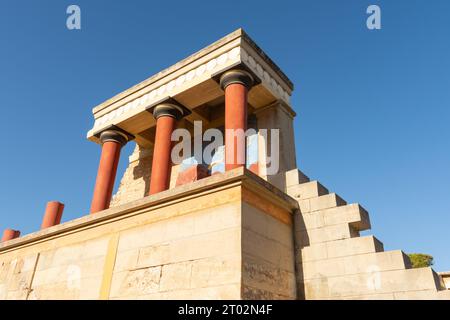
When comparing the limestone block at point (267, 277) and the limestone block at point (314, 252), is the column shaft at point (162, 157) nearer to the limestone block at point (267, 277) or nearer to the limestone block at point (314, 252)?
the limestone block at point (314, 252)

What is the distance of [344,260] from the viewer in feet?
20.5

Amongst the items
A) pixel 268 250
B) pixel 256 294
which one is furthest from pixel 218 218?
pixel 256 294

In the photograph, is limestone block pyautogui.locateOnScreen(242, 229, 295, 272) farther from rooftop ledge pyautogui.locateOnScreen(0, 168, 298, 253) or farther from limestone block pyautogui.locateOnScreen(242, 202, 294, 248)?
rooftop ledge pyautogui.locateOnScreen(0, 168, 298, 253)

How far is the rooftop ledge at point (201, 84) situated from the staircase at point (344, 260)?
400 cm

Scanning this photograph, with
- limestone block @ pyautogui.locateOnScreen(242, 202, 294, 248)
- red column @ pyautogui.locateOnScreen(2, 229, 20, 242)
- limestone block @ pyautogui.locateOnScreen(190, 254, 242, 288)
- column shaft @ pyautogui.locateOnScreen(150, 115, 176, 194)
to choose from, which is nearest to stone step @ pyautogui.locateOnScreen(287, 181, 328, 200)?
limestone block @ pyautogui.locateOnScreen(242, 202, 294, 248)

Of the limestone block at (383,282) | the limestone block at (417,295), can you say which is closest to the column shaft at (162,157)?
the limestone block at (383,282)

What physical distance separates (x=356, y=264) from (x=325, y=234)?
0.80m

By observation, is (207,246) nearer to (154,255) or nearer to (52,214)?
(154,255)

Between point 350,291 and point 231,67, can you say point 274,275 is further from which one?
point 231,67

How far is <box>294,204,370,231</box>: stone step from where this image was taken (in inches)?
257

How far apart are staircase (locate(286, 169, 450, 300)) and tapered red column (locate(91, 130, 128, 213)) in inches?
265
